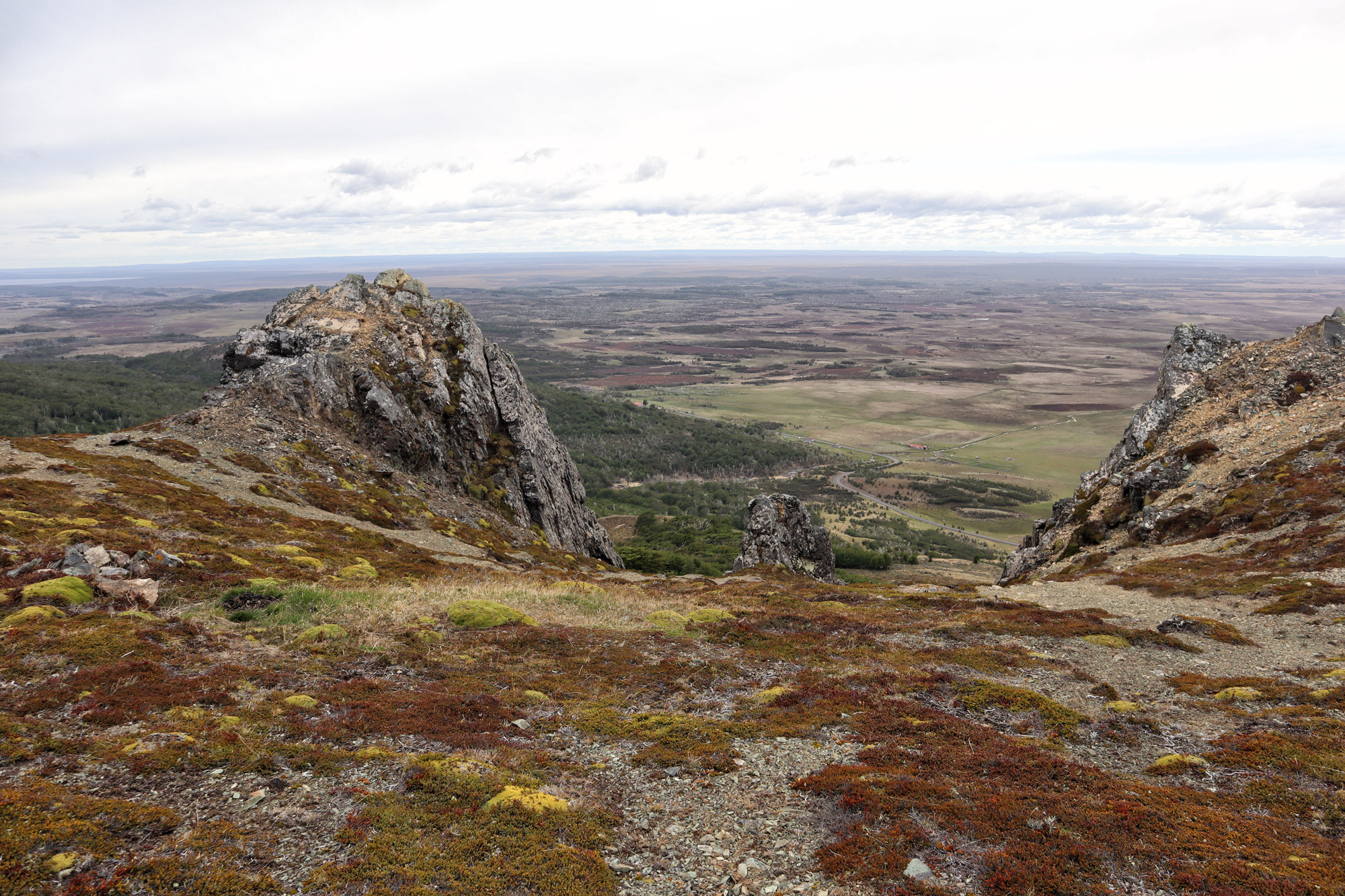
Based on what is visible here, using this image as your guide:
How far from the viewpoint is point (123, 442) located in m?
45.2

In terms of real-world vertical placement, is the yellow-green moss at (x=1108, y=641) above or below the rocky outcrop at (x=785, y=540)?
above

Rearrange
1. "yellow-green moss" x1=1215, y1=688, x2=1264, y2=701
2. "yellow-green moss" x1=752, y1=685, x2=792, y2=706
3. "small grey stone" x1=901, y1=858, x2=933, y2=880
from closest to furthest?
1. "small grey stone" x1=901, y1=858, x2=933, y2=880
2. "yellow-green moss" x1=752, y1=685, x2=792, y2=706
3. "yellow-green moss" x1=1215, y1=688, x2=1264, y2=701

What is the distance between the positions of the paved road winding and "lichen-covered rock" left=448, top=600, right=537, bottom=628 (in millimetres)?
122115

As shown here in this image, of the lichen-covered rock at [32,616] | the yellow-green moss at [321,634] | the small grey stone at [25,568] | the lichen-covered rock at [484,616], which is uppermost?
the small grey stone at [25,568]

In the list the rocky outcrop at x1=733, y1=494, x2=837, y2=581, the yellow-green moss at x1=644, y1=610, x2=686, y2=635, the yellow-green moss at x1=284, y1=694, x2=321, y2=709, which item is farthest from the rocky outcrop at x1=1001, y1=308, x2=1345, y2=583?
the yellow-green moss at x1=284, y1=694, x2=321, y2=709

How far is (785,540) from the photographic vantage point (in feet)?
222

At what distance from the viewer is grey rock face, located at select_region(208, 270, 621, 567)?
55.0 meters

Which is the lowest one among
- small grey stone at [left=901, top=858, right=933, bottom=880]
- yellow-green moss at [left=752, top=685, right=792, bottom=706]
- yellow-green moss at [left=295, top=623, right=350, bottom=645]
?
yellow-green moss at [left=752, top=685, right=792, bottom=706]

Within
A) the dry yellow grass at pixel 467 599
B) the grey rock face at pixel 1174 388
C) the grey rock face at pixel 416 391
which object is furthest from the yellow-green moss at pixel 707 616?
the grey rock face at pixel 1174 388

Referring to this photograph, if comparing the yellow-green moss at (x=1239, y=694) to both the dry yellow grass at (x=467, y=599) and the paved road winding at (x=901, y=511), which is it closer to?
the dry yellow grass at (x=467, y=599)

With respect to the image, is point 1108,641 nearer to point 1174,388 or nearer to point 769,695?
point 769,695

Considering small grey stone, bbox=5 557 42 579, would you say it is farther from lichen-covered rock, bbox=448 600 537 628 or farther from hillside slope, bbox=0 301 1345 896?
lichen-covered rock, bbox=448 600 537 628

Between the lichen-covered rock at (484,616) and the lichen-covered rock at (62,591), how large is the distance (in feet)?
40.2

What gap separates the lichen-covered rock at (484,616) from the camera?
27.6m
